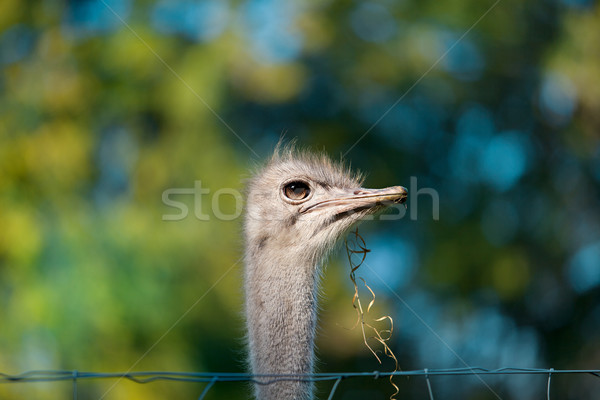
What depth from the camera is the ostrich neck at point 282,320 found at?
3.06 meters

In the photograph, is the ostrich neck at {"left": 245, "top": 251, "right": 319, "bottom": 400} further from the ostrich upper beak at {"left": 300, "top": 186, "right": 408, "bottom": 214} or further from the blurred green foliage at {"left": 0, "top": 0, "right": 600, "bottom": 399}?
the blurred green foliage at {"left": 0, "top": 0, "right": 600, "bottom": 399}

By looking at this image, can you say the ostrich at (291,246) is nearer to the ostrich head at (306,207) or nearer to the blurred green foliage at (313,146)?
the ostrich head at (306,207)

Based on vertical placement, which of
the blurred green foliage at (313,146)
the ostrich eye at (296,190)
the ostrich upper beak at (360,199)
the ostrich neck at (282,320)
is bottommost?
the ostrich neck at (282,320)

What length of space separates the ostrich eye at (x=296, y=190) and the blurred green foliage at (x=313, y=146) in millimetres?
3654

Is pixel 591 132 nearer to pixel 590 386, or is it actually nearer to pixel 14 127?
pixel 590 386

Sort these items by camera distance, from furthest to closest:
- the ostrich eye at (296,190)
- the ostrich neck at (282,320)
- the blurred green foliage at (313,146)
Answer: the blurred green foliage at (313,146) < the ostrich eye at (296,190) < the ostrich neck at (282,320)

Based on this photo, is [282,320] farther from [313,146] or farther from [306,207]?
[313,146]

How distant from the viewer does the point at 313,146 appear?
989 centimetres

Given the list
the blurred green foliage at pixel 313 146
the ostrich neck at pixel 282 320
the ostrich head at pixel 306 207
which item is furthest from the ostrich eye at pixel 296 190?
the blurred green foliage at pixel 313 146

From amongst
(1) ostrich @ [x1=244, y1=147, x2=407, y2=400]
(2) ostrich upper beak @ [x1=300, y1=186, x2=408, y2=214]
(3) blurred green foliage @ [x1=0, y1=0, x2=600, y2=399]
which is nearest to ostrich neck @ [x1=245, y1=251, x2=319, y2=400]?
(1) ostrich @ [x1=244, y1=147, x2=407, y2=400]

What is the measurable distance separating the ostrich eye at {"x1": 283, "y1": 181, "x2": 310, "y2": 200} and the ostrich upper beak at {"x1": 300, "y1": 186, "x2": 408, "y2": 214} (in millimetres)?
77

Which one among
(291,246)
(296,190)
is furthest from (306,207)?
(291,246)

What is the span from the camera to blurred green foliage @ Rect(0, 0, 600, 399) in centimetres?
697

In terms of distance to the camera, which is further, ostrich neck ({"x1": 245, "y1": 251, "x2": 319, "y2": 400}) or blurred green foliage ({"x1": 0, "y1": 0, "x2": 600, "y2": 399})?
blurred green foliage ({"x1": 0, "y1": 0, "x2": 600, "y2": 399})
